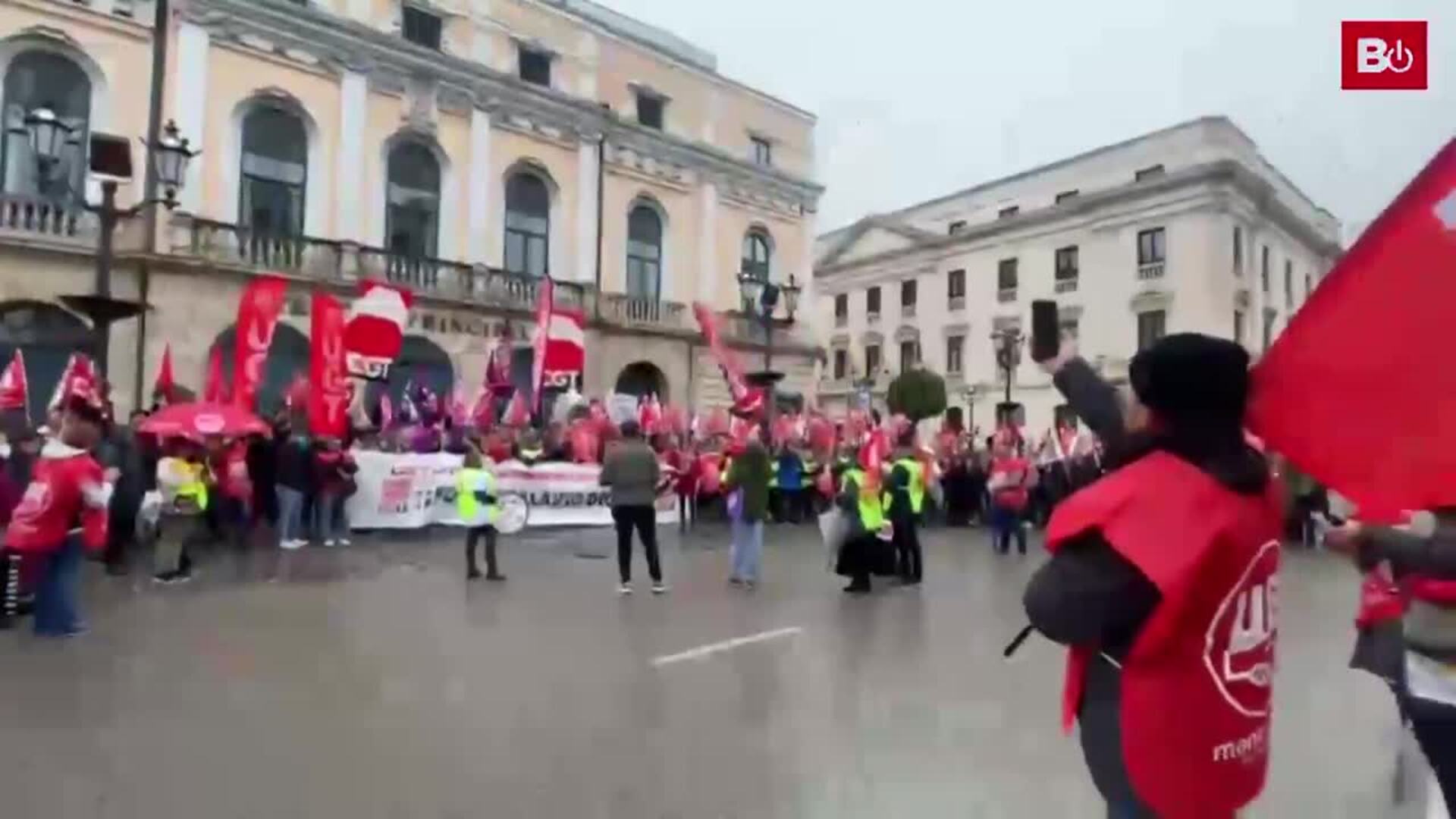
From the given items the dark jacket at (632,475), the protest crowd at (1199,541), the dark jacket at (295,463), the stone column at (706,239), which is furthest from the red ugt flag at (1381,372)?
the stone column at (706,239)

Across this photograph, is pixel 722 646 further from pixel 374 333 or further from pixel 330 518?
pixel 374 333

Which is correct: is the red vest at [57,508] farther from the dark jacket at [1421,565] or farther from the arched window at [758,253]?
the arched window at [758,253]

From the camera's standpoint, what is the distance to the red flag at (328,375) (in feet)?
49.2

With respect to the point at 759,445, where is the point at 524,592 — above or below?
below

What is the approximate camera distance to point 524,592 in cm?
1089

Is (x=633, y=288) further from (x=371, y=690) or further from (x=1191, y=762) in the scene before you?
(x=1191, y=762)

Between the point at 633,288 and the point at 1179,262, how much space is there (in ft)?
73.8

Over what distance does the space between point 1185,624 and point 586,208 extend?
2929 cm

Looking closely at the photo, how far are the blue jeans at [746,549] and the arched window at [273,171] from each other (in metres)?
16.4

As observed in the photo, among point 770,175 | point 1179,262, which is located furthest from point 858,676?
point 1179,262

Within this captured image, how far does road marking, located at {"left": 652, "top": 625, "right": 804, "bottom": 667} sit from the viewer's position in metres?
7.56

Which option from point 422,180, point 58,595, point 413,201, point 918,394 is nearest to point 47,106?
point 413,201

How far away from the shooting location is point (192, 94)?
22.9m

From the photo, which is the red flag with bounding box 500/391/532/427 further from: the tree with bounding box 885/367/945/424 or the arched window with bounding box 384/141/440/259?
the tree with bounding box 885/367/945/424
